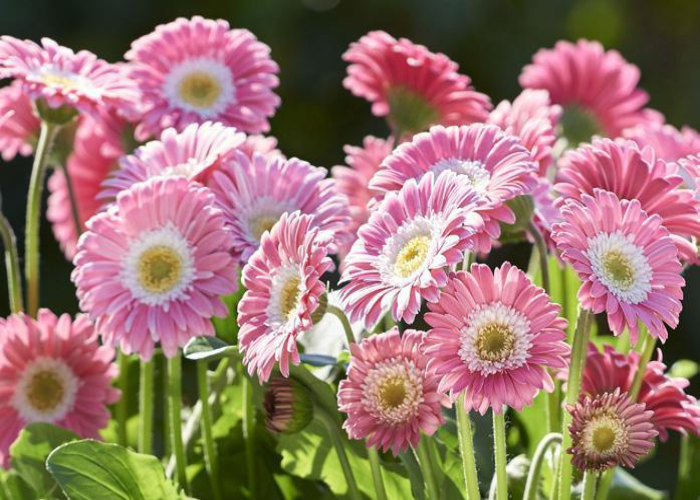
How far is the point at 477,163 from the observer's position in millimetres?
383

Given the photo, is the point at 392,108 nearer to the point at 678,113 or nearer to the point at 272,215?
the point at 272,215

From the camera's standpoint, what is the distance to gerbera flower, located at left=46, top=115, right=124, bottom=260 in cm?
61

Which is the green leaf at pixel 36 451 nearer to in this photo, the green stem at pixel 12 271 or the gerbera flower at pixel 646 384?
the green stem at pixel 12 271

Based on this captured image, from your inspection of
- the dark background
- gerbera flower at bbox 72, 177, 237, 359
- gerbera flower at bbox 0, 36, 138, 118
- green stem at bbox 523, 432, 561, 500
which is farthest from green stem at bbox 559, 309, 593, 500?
the dark background

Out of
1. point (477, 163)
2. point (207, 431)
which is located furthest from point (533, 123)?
point (207, 431)

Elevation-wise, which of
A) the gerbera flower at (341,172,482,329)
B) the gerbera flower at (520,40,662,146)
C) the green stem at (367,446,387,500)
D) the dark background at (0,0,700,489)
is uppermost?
the dark background at (0,0,700,489)

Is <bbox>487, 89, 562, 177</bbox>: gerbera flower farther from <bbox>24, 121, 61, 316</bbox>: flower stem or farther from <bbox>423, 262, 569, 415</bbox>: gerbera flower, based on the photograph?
<bbox>24, 121, 61, 316</bbox>: flower stem

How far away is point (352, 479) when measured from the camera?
409mm

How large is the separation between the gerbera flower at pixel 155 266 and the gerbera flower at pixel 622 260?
0.13m

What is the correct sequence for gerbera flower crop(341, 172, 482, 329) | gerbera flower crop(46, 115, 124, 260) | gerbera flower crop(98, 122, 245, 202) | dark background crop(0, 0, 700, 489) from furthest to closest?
dark background crop(0, 0, 700, 489)
gerbera flower crop(46, 115, 124, 260)
gerbera flower crop(98, 122, 245, 202)
gerbera flower crop(341, 172, 482, 329)

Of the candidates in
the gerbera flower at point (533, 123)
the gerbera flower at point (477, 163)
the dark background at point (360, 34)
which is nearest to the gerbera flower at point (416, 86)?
the gerbera flower at point (533, 123)

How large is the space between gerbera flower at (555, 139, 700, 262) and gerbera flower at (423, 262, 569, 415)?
0.06 metres

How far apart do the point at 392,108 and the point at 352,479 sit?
0.70ft

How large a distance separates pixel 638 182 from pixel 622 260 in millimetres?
43
